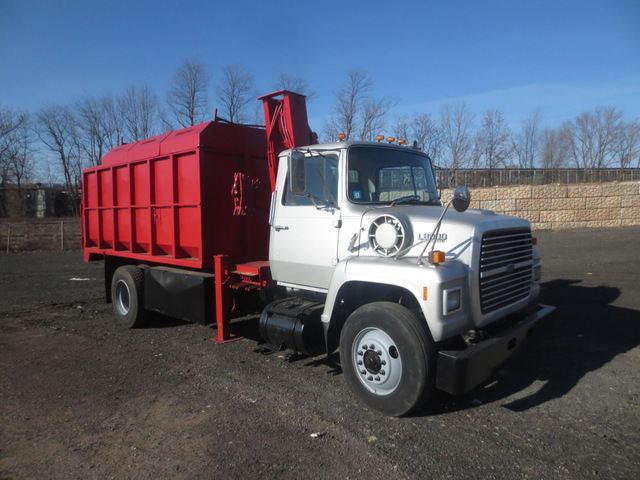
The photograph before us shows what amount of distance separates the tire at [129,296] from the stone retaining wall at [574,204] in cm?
1729

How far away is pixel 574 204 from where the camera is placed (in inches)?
861

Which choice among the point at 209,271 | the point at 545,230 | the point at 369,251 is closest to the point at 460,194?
the point at 369,251

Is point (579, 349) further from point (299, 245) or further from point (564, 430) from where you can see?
point (299, 245)

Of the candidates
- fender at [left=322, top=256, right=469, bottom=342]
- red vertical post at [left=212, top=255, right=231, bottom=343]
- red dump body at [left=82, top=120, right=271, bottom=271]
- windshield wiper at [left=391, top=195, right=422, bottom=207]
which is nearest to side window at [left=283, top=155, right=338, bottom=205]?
windshield wiper at [left=391, top=195, right=422, bottom=207]

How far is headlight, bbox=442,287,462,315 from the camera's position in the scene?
12.8 ft

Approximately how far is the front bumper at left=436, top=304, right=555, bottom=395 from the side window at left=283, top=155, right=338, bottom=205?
6.72ft

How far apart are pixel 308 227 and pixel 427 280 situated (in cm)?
179

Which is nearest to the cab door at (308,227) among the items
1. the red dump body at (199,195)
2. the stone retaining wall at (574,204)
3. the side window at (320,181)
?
the side window at (320,181)

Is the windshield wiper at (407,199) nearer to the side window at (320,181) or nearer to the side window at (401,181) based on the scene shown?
the side window at (401,181)

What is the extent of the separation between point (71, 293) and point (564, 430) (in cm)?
1054

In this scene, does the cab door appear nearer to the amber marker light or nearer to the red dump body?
the red dump body

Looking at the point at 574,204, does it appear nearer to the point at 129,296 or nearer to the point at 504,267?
the point at 504,267

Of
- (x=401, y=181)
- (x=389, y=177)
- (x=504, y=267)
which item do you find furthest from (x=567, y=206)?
(x=504, y=267)

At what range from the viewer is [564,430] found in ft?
13.0
